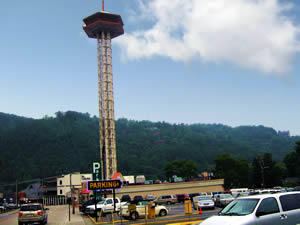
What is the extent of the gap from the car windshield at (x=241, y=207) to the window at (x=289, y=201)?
897 millimetres

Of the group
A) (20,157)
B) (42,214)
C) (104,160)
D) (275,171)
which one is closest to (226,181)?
(275,171)

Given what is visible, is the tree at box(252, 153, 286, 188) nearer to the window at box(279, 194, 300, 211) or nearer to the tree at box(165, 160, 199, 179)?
the tree at box(165, 160, 199, 179)

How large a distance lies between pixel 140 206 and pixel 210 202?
7399 millimetres

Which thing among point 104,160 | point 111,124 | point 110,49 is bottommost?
point 104,160

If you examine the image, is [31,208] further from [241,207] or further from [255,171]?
[255,171]

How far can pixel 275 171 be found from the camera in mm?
104062

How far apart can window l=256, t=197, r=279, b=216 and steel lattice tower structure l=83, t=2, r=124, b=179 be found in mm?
92485

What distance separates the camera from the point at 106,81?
10756cm

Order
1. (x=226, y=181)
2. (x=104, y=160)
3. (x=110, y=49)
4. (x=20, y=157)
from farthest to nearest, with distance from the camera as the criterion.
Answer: (x=20, y=157) → (x=226, y=181) → (x=110, y=49) → (x=104, y=160)

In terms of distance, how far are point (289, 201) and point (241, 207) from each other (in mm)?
1602

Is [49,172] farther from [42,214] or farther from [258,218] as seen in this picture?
[258,218]

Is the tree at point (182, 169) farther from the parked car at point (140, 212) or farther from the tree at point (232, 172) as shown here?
→ the parked car at point (140, 212)

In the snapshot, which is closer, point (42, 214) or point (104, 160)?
point (42, 214)

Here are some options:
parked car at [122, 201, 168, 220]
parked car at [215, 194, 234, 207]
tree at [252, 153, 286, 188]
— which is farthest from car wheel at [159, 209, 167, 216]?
tree at [252, 153, 286, 188]
